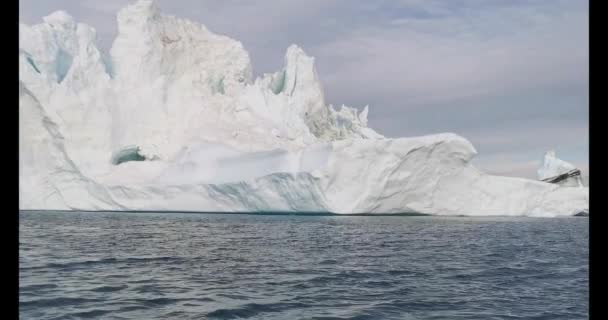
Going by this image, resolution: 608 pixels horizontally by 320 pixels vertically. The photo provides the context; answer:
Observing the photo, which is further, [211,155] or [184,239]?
[211,155]

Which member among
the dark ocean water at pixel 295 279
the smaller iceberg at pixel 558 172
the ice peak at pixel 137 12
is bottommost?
the dark ocean water at pixel 295 279

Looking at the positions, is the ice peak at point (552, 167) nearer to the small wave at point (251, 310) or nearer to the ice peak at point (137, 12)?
the ice peak at point (137, 12)

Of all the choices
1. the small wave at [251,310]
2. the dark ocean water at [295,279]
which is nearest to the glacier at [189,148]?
the dark ocean water at [295,279]

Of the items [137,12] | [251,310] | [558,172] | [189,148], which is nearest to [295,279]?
[251,310]

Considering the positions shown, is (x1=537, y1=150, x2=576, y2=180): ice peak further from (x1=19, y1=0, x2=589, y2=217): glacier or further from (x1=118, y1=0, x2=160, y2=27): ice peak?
(x1=118, y1=0, x2=160, y2=27): ice peak

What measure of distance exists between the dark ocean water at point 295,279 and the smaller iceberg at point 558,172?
66.1ft

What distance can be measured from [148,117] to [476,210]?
1659 centimetres

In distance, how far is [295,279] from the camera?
8117mm

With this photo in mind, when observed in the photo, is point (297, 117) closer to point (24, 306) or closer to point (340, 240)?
point (340, 240)

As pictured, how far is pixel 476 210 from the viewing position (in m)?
27.0

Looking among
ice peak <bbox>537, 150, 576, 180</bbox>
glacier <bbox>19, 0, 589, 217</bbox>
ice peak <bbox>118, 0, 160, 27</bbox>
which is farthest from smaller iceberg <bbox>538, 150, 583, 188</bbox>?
ice peak <bbox>118, 0, 160, 27</bbox>

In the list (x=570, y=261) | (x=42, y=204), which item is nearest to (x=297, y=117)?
(x=42, y=204)

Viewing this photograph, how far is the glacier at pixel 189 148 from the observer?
24.8 m
